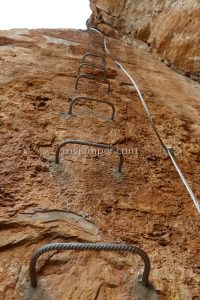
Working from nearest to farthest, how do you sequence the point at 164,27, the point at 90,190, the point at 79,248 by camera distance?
the point at 79,248 < the point at 90,190 < the point at 164,27

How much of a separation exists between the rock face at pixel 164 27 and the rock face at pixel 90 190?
126cm

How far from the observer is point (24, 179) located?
188 centimetres

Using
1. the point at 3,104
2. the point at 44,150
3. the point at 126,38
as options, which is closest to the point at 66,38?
the point at 126,38

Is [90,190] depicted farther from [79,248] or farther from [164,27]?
[164,27]

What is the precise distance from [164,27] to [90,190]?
392 cm

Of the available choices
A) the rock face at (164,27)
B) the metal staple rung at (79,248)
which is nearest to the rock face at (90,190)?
the metal staple rung at (79,248)

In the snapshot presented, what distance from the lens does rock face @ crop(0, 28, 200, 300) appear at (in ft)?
4.74

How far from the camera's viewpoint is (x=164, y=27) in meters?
5.09

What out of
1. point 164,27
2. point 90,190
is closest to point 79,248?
point 90,190

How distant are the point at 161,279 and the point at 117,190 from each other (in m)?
0.62

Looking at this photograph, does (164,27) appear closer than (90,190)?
No

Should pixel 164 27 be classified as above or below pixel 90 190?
above

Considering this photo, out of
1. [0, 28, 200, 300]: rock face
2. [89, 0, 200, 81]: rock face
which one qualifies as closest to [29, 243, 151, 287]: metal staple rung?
[0, 28, 200, 300]: rock face

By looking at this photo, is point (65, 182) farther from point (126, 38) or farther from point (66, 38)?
point (126, 38)
